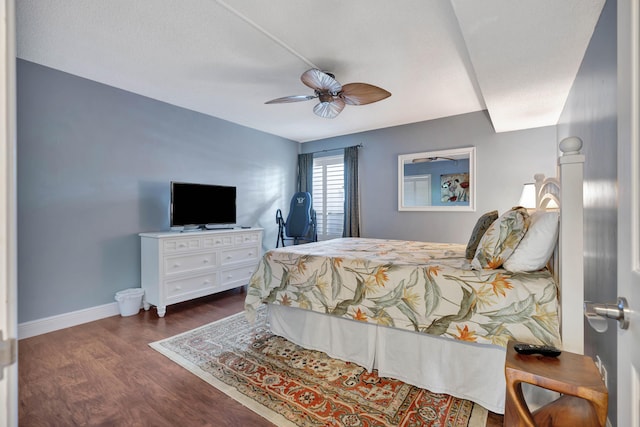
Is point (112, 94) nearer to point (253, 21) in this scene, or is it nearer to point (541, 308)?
point (253, 21)

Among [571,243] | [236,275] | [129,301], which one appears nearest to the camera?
[571,243]

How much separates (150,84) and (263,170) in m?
2.18

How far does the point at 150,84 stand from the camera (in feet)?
10.4

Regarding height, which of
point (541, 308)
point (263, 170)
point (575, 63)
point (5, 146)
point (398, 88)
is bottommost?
point (541, 308)

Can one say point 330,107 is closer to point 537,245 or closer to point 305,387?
point 537,245

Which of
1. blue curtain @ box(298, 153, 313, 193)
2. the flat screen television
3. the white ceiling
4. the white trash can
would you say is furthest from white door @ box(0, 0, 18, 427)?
blue curtain @ box(298, 153, 313, 193)

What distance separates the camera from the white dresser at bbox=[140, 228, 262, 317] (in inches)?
127

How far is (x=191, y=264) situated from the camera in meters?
3.49

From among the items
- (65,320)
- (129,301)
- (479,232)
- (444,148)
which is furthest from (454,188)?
(65,320)

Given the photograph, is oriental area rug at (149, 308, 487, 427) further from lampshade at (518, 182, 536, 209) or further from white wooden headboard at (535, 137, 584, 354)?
lampshade at (518, 182, 536, 209)

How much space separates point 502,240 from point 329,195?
151 inches

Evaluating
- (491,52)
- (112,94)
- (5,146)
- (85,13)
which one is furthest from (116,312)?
(491,52)

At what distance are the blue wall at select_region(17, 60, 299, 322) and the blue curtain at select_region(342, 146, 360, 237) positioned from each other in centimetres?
221

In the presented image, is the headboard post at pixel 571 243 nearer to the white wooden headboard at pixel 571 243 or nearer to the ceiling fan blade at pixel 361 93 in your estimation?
the white wooden headboard at pixel 571 243
